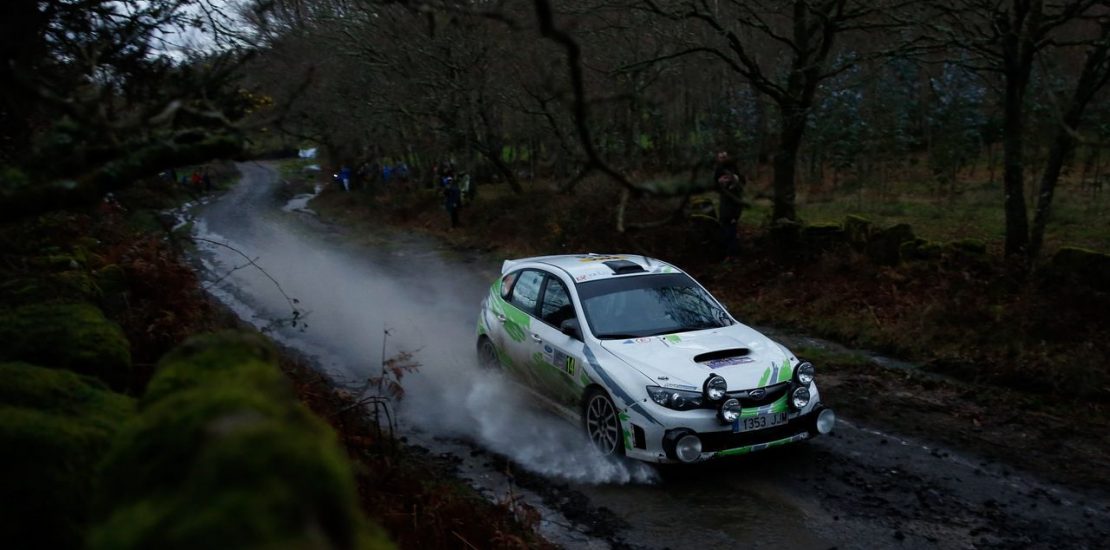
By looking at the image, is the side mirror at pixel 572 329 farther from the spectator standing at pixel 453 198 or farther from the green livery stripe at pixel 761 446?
the spectator standing at pixel 453 198

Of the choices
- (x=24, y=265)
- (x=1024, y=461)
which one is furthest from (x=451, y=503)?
(x=1024, y=461)

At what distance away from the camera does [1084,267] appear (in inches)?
430

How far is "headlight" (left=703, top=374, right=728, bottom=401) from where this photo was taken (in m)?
7.11

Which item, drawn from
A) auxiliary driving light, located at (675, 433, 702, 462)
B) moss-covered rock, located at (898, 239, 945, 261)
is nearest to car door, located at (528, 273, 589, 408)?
auxiliary driving light, located at (675, 433, 702, 462)

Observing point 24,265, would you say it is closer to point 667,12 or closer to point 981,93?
point 667,12

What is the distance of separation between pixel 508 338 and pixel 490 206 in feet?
61.0

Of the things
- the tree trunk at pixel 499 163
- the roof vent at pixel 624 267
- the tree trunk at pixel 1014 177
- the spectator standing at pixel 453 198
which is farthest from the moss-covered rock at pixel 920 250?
the spectator standing at pixel 453 198

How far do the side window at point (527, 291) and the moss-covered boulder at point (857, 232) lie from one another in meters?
7.14

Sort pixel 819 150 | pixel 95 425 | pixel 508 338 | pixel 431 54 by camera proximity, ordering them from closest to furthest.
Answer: pixel 95 425
pixel 508 338
pixel 431 54
pixel 819 150

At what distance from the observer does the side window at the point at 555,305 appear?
8773mm

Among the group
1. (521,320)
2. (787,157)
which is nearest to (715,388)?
(521,320)

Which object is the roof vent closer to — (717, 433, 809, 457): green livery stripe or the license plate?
the license plate

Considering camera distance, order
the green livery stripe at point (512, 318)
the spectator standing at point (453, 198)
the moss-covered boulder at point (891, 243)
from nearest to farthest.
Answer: the green livery stripe at point (512, 318) < the moss-covered boulder at point (891, 243) < the spectator standing at point (453, 198)

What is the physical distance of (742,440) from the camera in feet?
23.7
